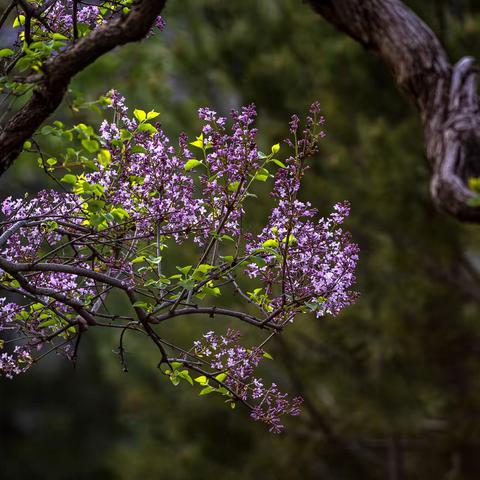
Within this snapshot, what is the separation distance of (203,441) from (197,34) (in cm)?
378

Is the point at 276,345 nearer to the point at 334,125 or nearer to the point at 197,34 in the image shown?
the point at 334,125

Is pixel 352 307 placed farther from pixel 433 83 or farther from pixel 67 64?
pixel 433 83

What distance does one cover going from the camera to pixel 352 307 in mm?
7422

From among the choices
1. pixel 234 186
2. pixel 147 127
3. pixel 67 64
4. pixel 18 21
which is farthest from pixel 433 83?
pixel 18 21

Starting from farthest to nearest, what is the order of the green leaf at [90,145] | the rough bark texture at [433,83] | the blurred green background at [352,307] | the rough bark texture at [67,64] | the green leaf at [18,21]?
the blurred green background at [352,307] → the green leaf at [18,21] → the green leaf at [90,145] → the rough bark texture at [67,64] → the rough bark texture at [433,83]

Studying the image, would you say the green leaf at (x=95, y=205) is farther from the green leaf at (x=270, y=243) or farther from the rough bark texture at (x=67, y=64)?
the green leaf at (x=270, y=243)

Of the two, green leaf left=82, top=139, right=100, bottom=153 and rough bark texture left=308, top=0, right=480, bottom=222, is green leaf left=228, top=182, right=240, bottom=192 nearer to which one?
green leaf left=82, top=139, right=100, bottom=153

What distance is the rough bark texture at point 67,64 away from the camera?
202 centimetres

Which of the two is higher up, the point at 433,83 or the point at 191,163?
the point at 191,163

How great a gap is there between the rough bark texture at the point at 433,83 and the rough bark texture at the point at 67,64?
467 millimetres

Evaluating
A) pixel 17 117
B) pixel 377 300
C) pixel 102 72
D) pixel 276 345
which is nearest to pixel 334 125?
pixel 377 300

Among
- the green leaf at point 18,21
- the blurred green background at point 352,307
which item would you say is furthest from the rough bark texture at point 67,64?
the blurred green background at point 352,307

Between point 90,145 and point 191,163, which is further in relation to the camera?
point 191,163

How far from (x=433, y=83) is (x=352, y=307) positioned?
19.5 ft
